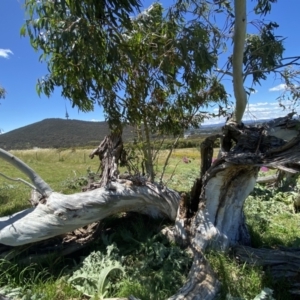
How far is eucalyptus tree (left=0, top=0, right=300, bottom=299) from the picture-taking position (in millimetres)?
3121

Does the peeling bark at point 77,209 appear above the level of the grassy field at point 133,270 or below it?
above

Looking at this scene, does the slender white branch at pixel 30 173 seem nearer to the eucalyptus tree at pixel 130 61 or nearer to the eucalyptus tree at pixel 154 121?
the eucalyptus tree at pixel 154 121

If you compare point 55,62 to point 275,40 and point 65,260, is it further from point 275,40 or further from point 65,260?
point 275,40

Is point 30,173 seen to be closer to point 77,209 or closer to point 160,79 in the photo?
point 77,209

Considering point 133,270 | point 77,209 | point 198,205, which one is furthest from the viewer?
point 198,205

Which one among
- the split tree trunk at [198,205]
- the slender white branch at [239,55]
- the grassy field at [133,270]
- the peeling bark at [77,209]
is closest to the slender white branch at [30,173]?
the split tree trunk at [198,205]

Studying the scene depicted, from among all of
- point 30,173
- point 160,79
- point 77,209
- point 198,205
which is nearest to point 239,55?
point 160,79

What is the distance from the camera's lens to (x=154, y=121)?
464 cm

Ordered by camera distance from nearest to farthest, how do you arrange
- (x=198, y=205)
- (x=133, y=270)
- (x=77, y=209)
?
(x=133, y=270)
(x=77, y=209)
(x=198, y=205)

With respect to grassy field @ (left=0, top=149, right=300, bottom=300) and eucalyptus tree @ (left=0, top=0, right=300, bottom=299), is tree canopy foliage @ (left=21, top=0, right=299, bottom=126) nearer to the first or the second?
eucalyptus tree @ (left=0, top=0, right=300, bottom=299)

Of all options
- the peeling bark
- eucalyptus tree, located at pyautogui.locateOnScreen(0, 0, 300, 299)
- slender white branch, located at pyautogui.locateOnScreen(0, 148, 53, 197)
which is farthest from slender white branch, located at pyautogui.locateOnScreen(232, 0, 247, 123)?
slender white branch, located at pyautogui.locateOnScreen(0, 148, 53, 197)

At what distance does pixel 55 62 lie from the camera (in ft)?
11.4

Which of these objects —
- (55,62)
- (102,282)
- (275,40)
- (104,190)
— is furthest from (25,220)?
(275,40)

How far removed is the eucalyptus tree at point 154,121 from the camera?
312 cm
